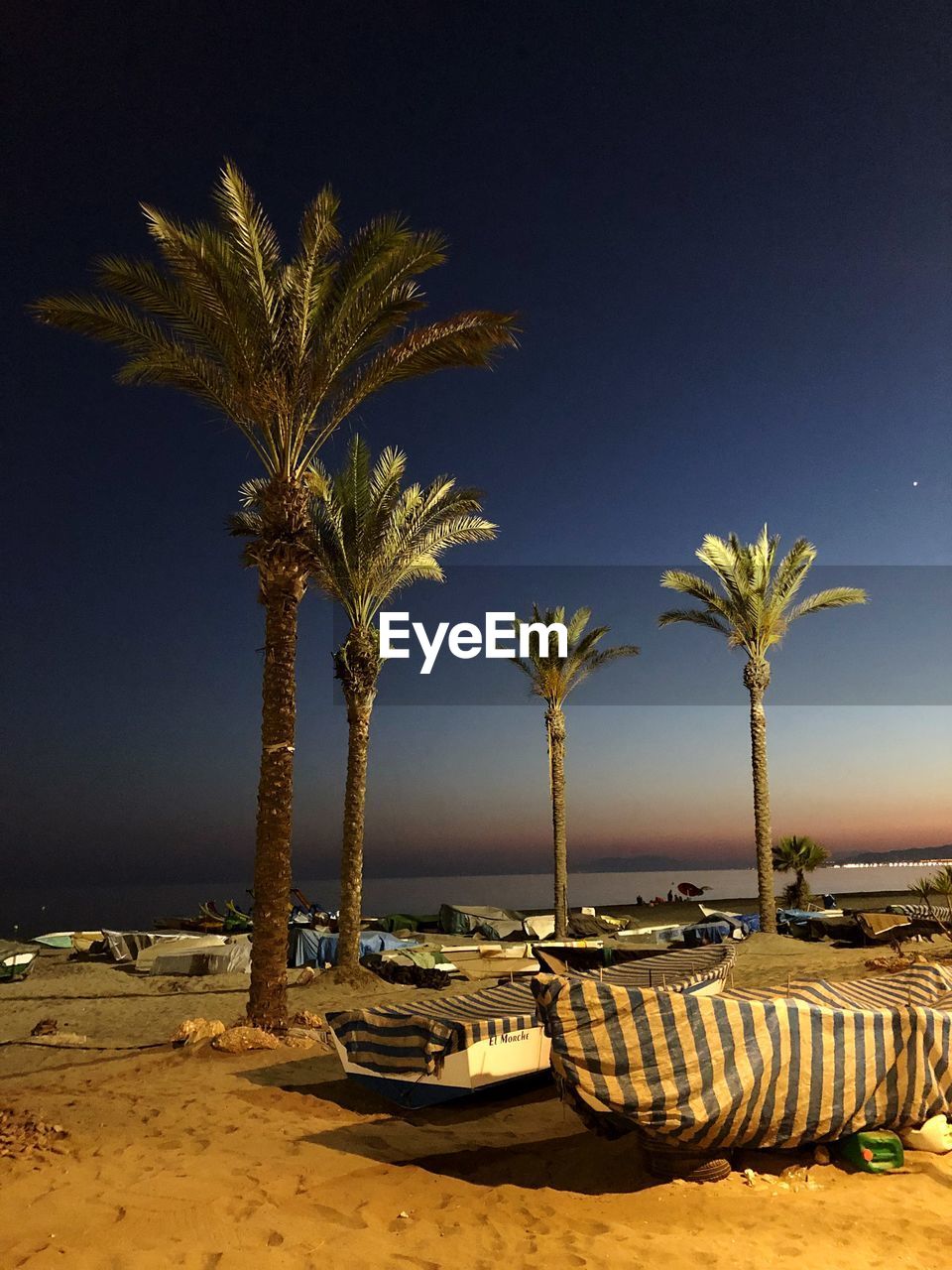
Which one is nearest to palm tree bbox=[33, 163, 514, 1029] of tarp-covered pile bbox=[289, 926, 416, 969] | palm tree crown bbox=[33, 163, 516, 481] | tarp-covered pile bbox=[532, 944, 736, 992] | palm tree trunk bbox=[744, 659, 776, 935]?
palm tree crown bbox=[33, 163, 516, 481]

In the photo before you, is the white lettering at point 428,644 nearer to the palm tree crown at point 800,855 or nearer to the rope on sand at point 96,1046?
the rope on sand at point 96,1046

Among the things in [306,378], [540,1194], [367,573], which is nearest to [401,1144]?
[540,1194]

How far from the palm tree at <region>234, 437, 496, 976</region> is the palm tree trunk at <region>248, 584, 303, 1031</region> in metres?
5.68

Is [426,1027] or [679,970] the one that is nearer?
[426,1027]

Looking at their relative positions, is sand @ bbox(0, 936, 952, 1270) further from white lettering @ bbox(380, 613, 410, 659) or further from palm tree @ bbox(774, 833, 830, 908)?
palm tree @ bbox(774, 833, 830, 908)

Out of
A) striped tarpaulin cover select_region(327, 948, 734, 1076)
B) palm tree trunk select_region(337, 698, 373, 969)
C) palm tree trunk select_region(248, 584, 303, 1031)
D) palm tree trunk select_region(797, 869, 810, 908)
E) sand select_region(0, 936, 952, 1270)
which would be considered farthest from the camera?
palm tree trunk select_region(797, 869, 810, 908)

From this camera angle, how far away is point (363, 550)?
18.0m

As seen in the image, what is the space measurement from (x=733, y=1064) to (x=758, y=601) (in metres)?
19.9

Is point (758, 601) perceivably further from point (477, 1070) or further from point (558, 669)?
point (477, 1070)

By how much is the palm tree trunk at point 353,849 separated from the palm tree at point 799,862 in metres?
23.6

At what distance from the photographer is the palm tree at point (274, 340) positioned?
1160 centimetres

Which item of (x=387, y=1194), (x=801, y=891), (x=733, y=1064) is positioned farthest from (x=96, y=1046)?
(x=801, y=891)

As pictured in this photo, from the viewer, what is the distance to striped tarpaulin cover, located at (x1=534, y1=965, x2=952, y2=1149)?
5.91m

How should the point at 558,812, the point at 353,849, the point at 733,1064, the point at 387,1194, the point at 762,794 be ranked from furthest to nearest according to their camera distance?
the point at 558,812 → the point at 762,794 → the point at 353,849 → the point at 387,1194 → the point at 733,1064
